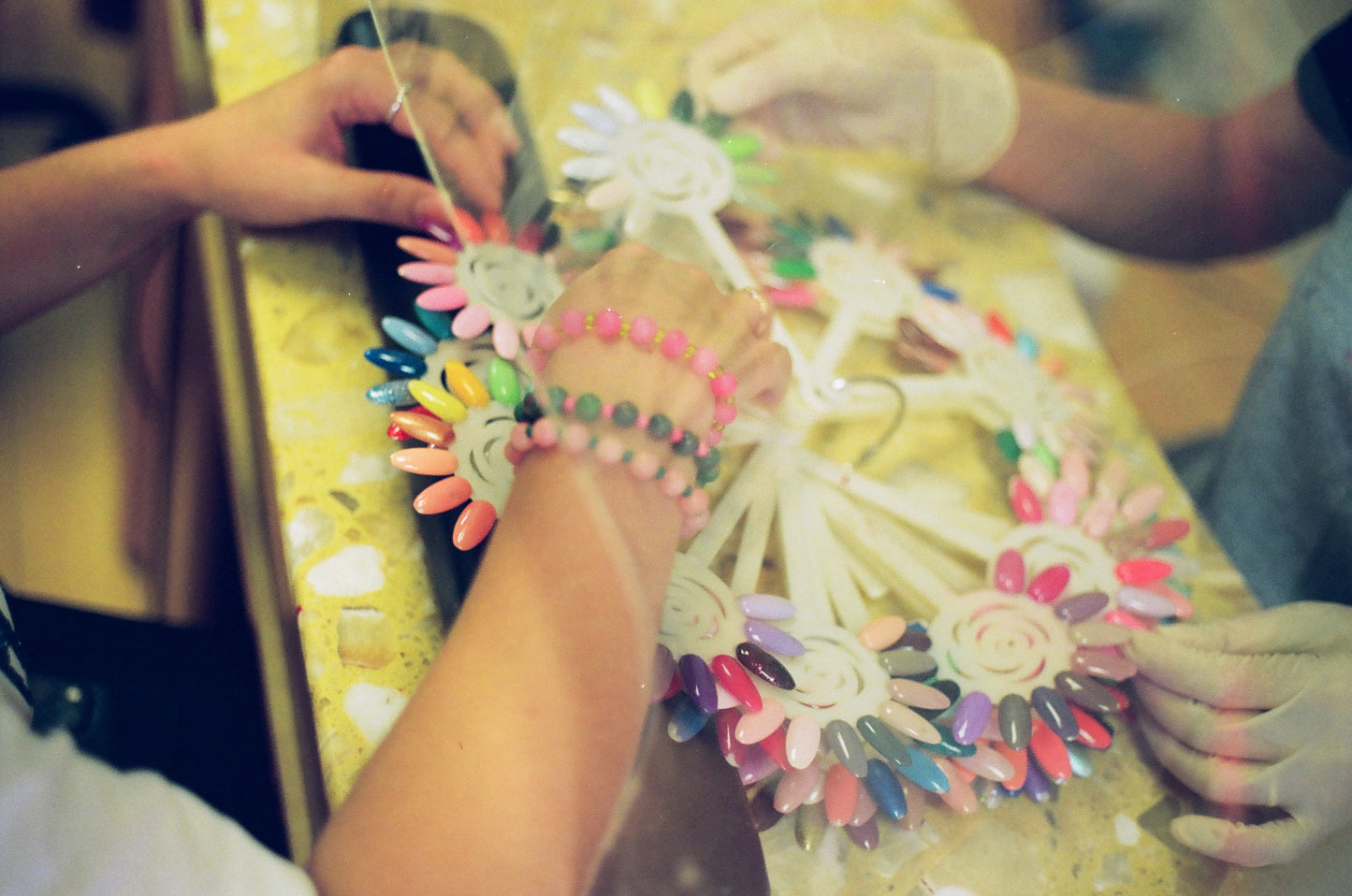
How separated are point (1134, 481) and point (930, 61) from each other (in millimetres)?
302

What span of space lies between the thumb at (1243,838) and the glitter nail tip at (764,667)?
0.19 m

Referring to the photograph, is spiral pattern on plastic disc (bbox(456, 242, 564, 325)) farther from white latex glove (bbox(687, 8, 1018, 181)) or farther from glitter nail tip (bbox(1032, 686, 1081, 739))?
glitter nail tip (bbox(1032, 686, 1081, 739))

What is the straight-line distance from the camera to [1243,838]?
0.33 metres

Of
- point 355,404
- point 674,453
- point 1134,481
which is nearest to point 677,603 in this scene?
point 674,453

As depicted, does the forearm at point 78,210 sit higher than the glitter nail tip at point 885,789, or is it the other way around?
the forearm at point 78,210

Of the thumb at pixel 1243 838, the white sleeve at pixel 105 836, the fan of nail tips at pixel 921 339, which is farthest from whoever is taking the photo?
the fan of nail tips at pixel 921 339

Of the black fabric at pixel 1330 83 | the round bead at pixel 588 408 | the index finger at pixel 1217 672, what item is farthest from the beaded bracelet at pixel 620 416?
the black fabric at pixel 1330 83

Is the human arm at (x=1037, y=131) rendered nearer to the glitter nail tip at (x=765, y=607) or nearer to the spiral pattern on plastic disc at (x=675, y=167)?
the spiral pattern on plastic disc at (x=675, y=167)

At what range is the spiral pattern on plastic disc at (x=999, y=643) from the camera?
35cm

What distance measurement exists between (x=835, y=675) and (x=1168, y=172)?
44 cm

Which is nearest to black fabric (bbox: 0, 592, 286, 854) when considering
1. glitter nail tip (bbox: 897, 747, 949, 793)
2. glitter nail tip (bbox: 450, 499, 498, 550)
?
glitter nail tip (bbox: 450, 499, 498, 550)

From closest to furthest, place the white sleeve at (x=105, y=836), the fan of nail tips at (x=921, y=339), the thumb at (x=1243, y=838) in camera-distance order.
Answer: the white sleeve at (x=105, y=836) → the thumb at (x=1243, y=838) → the fan of nail tips at (x=921, y=339)

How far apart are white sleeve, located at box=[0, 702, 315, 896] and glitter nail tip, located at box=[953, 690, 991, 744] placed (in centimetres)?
24

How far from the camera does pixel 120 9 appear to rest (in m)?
0.63
